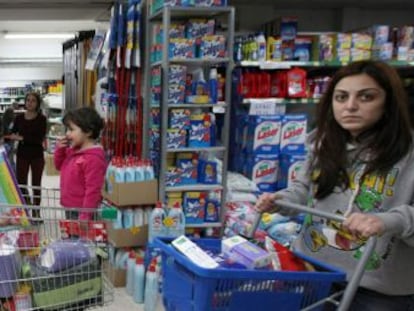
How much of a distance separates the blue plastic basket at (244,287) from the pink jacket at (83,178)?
1.98 m

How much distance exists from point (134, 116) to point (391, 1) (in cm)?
330

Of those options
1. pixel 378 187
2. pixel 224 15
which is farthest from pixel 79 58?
pixel 378 187

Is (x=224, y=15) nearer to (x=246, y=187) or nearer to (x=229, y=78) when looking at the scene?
(x=229, y=78)

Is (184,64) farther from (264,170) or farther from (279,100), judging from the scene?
(264,170)

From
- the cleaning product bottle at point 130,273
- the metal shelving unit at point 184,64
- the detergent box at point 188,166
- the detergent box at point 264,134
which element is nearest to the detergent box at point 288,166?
the detergent box at point 264,134

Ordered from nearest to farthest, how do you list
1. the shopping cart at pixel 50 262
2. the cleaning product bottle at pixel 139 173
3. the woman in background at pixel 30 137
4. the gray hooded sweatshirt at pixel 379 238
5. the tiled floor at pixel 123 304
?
1. the gray hooded sweatshirt at pixel 379 238
2. the shopping cart at pixel 50 262
3. the tiled floor at pixel 123 304
4. the cleaning product bottle at pixel 139 173
5. the woman in background at pixel 30 137

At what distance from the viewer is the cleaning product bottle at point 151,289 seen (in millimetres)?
3492

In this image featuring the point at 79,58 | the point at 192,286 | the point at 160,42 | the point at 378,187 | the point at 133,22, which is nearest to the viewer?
the point at 192,286

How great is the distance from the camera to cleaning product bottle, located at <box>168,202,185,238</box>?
12.3ft

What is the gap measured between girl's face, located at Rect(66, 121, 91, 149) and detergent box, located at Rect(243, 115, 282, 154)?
1707 millimetres

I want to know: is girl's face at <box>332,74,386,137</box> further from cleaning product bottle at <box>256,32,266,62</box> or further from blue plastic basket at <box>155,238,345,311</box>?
cleaning product bottle at <box>256,32,266,62</box>

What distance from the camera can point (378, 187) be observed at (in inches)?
61.2

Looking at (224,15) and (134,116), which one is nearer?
(224,15)

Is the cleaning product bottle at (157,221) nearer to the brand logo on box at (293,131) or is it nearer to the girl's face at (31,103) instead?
the brand logo on box at (293,131)
